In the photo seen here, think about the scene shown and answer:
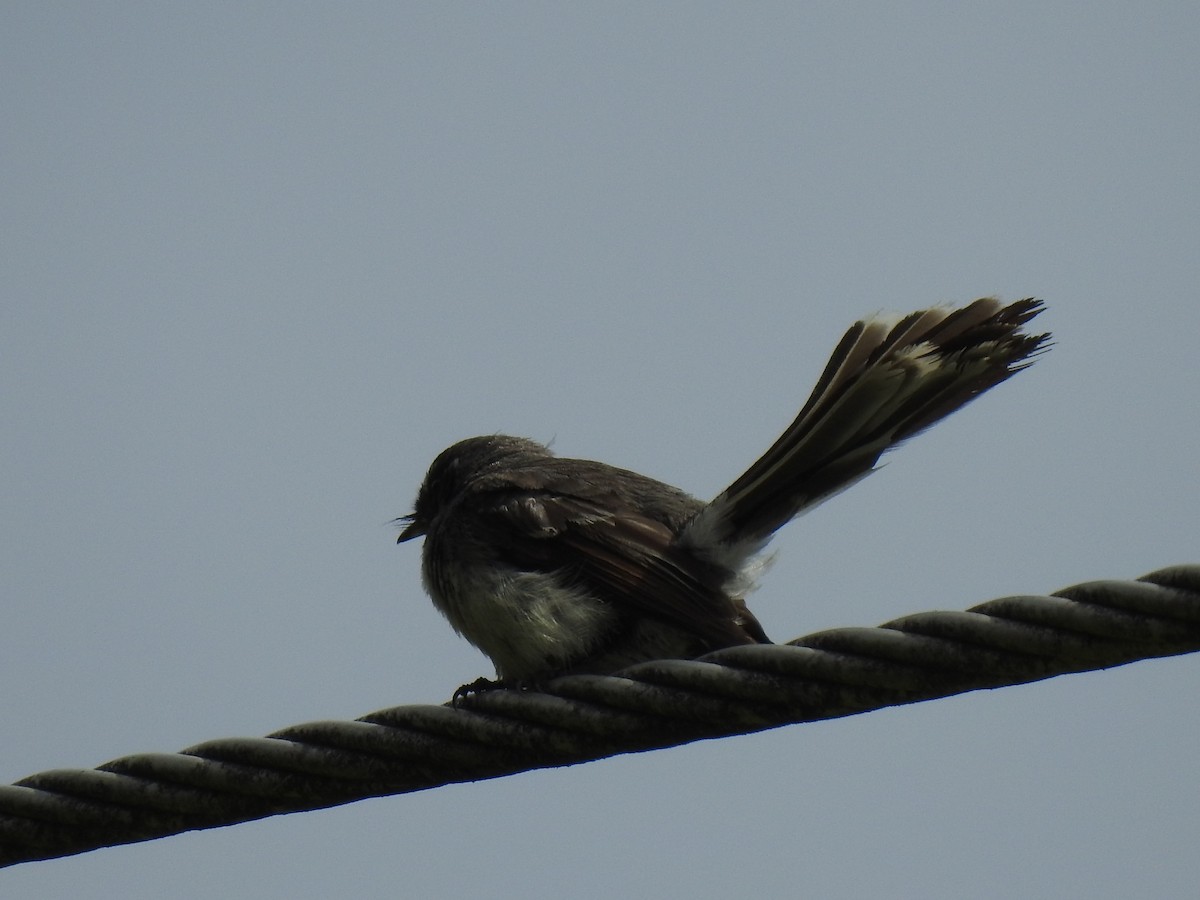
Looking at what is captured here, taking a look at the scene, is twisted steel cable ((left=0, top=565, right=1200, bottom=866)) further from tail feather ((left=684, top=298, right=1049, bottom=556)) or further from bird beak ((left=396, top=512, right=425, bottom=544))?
bird beak ((left=396, top=512, right=425, bottom=544))

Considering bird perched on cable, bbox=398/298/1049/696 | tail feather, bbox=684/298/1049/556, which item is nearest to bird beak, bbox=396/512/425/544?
bird perched on cable, bbox=398/298/1049/696

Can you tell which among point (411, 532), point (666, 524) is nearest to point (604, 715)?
point (666, 524)

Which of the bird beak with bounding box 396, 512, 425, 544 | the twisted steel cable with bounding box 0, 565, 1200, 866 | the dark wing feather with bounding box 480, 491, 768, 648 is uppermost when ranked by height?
the bird beak with bounding box 396, 512, 425, 544

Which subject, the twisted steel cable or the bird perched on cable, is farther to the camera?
the bird perched on cable

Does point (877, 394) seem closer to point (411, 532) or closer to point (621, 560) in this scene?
point (621, 560)

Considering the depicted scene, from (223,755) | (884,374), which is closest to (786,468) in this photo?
(884,374)

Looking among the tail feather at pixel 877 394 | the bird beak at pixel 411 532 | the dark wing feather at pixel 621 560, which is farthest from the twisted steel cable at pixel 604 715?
the bird beak at pixel 411 532

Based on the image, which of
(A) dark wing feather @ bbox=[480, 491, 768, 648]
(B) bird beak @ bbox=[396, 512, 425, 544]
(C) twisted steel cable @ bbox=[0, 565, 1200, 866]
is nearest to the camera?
(C) twisted steel cable @ bbox=[0, 565, 1200, 866]
